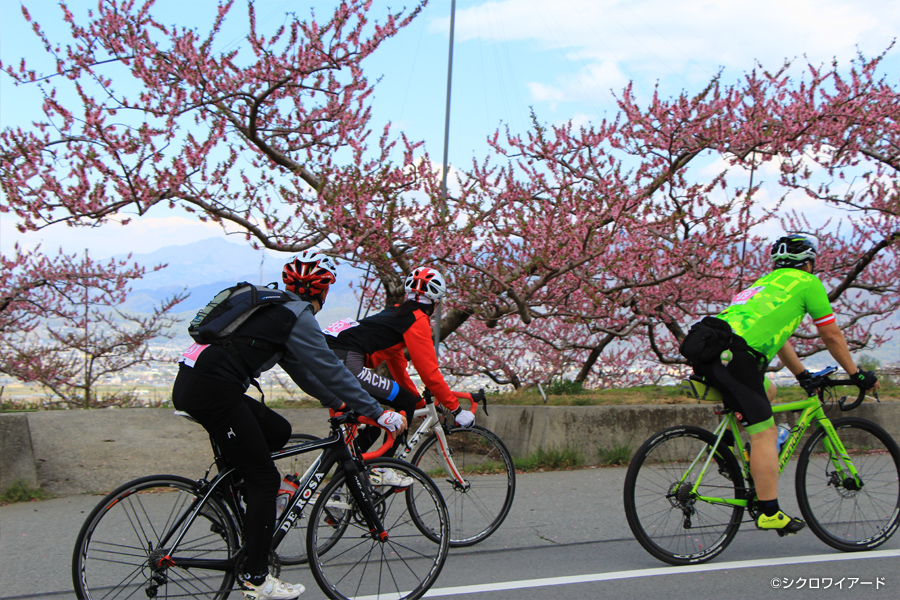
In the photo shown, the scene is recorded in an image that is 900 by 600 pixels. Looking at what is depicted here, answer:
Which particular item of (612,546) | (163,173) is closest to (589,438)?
(612,546)

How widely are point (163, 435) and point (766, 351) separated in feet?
17.6

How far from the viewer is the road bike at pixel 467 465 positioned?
536 cm

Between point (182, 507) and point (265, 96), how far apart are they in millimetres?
6598

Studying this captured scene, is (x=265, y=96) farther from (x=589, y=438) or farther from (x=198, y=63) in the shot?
(x=589, y=438)

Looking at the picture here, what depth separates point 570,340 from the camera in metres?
16.1

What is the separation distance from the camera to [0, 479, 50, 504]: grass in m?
6.20

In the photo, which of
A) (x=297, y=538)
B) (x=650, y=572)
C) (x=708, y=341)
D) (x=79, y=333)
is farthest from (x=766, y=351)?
(x=79, y=333)

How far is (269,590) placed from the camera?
3.74m

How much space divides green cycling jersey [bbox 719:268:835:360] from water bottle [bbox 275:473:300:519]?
2803mm

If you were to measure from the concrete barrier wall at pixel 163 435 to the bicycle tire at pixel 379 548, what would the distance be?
113 inches

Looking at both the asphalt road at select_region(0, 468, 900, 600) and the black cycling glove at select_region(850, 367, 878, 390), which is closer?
→ the asphalt road at select_region(0, 468, 900, 600)

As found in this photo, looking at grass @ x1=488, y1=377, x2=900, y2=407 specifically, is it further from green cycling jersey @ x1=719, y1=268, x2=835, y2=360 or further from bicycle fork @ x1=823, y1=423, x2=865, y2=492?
green cycling jersey @ x1=719, y1=268, x2=835, y2=360

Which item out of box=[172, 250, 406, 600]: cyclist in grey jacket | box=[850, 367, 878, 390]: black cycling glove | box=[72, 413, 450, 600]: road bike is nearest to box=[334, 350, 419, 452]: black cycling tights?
box=[72, 413, 450, 600]: road bike

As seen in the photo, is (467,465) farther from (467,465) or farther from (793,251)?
(793,251)
